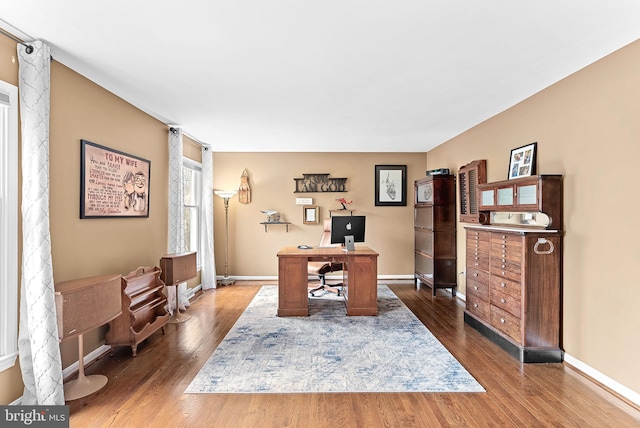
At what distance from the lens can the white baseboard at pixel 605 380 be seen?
2.39m

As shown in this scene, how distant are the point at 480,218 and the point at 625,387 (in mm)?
2131

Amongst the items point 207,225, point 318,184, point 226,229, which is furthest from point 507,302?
point 226,229

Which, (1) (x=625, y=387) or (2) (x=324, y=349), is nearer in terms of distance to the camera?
(1) (x=625, y=387)

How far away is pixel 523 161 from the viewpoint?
141 inches

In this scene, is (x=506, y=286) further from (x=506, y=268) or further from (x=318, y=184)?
(x=318, y=184)

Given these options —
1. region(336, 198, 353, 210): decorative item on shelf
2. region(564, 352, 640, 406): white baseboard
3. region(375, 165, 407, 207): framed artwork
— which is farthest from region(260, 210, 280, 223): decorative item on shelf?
region(564, 352, 640, 406): white baseboard

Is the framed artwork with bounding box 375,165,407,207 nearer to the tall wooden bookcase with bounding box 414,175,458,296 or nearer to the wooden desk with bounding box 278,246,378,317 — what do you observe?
the tall wooden bookcase with bounding box 414,175,458,296

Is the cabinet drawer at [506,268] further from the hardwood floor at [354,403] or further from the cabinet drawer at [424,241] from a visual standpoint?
the cabinet drawer at [424,241]

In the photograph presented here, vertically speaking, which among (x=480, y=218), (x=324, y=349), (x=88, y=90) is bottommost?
(x=324, y=349)

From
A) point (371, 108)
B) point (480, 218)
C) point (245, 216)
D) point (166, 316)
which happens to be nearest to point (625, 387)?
point (480, 218)

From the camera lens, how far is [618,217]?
254 centimetres

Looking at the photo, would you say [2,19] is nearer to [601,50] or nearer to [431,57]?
[431,57]

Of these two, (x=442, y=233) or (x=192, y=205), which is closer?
(x=442, y=233)

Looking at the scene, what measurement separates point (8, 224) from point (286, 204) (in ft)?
14.9
